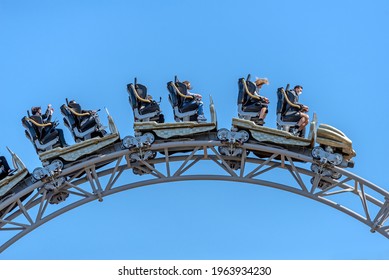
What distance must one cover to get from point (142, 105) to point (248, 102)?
2453 mm

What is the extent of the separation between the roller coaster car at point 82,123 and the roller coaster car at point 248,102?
3.24 m

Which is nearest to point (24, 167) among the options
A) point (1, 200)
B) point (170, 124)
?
point (1, 200)

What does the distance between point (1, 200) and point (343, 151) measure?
788 cm

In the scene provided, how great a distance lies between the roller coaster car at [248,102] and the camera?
30.6 m

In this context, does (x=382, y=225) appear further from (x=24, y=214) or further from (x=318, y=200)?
(x=24, y=214)

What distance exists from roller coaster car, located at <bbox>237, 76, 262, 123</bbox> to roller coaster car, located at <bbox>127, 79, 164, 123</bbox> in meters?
1.90

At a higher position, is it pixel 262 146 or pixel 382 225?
pixel 262 146

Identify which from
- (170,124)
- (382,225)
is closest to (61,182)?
(170,124)

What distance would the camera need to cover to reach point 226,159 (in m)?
30.6

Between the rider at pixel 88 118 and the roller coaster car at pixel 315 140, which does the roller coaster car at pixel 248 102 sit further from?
the rider at pixel 88 118

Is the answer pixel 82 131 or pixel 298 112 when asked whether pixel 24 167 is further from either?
pixel 298 112

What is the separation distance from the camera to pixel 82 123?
30984mm

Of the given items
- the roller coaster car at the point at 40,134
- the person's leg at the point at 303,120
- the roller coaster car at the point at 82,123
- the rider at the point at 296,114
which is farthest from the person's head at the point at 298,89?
the roller coaster car at the point at 40,134

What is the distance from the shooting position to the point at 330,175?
2992 centimetres
